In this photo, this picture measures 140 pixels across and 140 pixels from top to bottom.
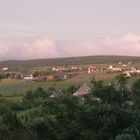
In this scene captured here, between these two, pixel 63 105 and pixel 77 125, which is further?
pixel 63 105

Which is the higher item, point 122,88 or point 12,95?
point 122,88

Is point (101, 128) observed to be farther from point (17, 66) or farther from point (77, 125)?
point (17, 66)

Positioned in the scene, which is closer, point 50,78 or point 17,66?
point 50,78

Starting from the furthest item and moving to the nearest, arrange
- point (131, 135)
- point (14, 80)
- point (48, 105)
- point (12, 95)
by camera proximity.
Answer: point (14, 80)
point (12, 95)
point (48, 105)
point (131, 135)

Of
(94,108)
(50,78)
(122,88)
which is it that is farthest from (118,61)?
(94,108)

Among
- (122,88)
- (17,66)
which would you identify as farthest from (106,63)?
(122,88)

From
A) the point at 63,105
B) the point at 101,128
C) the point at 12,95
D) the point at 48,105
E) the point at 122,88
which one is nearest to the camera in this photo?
the point at 101,128

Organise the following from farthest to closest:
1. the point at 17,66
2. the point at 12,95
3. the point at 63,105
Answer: the point at 17,66 < the point at 12,95 < the point at 63,105

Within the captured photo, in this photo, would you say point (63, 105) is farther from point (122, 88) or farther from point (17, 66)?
point (17, 66)

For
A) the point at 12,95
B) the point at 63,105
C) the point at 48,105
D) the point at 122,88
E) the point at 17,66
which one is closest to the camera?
the point at 63,105
